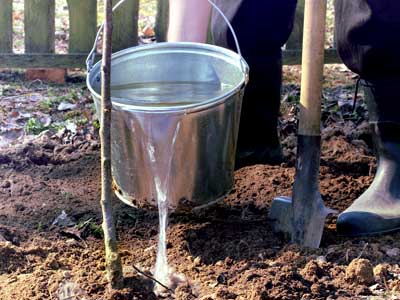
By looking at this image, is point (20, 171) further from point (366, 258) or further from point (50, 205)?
point (366, 258)

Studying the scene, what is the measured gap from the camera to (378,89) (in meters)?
2.57

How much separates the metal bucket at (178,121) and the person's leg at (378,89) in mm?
383

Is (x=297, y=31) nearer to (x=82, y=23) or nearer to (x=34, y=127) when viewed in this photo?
(x=82, y=23)

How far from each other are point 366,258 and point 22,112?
7.84 ft

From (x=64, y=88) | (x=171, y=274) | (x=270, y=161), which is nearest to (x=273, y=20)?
(x=270, y=161)

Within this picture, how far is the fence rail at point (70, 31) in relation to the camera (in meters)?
4.71

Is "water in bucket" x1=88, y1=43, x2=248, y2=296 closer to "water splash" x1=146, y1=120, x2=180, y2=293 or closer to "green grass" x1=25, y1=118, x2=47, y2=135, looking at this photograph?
"water splash" x1=146, y1=120, x2=180, y2=293

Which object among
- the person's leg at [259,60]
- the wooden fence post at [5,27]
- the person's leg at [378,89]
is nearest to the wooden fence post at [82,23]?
the wooden fence post at [5,27]

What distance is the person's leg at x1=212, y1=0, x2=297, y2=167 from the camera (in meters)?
2.79

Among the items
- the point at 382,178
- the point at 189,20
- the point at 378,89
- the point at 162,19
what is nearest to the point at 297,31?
→ the point at 162,19

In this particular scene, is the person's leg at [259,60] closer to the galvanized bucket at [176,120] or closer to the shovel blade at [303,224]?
the galvanized bucket at [176,120]

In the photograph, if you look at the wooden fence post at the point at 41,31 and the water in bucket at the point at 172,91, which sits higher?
the water in bucket at the point at 172,91

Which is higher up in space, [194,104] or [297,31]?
[194,104]

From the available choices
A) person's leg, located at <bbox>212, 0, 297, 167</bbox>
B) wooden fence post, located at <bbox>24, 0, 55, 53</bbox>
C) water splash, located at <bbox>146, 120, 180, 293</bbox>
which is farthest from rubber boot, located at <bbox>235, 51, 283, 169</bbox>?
wooden fence post, located at <bbox>24, 0, 55, 53</bbox>
